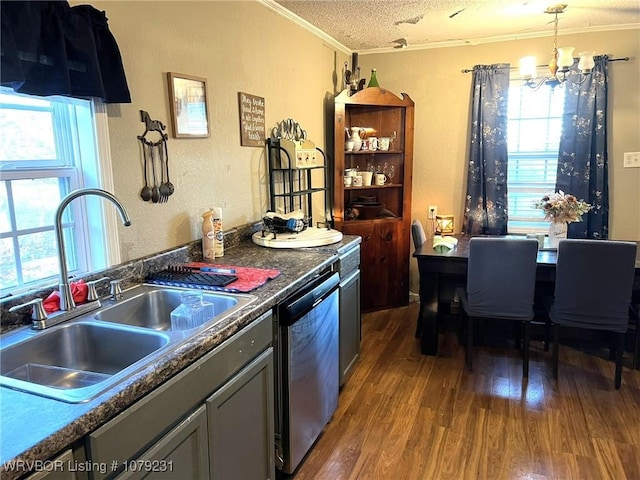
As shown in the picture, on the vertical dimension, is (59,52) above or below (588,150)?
above

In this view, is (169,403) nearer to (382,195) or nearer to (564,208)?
(564,208)

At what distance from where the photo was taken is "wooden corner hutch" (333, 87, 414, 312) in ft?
12.4

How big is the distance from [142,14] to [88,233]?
91 centimetres

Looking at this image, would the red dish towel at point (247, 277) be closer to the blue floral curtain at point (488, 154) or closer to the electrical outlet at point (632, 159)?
the blue floral curtain at point (488, 154)

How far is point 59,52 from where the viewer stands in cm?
143

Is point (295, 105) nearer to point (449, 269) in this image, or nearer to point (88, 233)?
point (449, 269)

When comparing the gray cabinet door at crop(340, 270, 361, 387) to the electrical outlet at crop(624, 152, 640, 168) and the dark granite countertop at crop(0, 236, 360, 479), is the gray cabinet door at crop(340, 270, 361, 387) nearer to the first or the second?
the dark granite countertop at crop(0, 236, 360, 479)

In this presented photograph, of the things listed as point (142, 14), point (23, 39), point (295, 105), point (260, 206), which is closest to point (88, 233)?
point (23, 39)

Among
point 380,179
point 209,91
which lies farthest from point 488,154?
point 209,91

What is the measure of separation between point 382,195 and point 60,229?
3.14 metres

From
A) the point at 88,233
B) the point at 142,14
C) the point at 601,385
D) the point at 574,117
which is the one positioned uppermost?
the point at 142,14

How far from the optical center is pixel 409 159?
3.96 m

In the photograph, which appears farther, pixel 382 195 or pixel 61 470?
pixel 382 195

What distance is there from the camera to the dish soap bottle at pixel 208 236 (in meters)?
2.22
